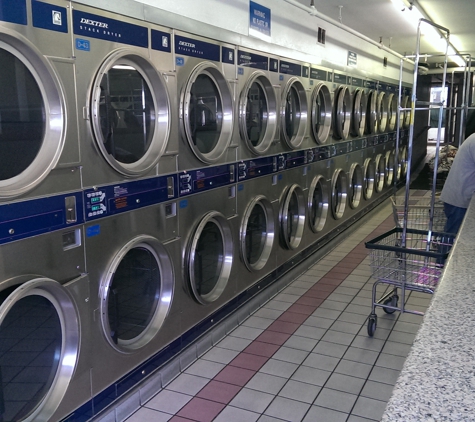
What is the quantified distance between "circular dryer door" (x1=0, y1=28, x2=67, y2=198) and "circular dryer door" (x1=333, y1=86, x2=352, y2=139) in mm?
4858

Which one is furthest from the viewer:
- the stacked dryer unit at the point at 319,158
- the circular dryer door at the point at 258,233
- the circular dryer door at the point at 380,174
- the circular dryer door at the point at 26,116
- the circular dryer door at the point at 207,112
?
the circular dryer door at the point at 380,174

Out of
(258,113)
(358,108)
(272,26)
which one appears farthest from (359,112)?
(258,113)

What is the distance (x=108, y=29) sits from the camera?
2695mm

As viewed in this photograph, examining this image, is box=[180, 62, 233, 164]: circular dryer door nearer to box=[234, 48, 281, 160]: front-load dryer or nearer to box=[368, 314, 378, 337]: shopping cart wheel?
box=[234, 48, 281, 160]: front-load dryer

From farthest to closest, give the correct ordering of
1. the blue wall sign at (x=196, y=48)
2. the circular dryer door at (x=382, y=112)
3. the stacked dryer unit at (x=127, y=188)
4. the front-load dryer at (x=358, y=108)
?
the circular dryer door at (x=382, y=112) → the front-load dryer at (x=358, y=108) → the blue wall sign at (x=196, y=48) → the stacked dryer unit at (x=127, y=188)

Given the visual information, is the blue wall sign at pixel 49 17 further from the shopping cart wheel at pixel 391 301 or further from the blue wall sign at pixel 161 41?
the shopping cart wheel at pixel 391 301

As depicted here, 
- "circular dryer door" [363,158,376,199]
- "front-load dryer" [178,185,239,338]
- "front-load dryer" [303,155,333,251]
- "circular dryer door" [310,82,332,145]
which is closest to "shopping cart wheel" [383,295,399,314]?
"front-load dryer" [178,185,239,338]

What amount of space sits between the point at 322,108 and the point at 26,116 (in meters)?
4.78

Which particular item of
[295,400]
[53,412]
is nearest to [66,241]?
[53,412]

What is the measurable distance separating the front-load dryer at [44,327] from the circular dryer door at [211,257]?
1.15m

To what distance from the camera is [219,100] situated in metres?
4.03

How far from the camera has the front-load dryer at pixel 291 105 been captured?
16.6 feet

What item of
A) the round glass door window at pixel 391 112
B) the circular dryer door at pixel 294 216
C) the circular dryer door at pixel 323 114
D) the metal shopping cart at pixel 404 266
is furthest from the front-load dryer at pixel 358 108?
the metal shopping cart at pixel 404 266

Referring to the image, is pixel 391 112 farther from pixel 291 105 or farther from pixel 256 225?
pixel 256 225
